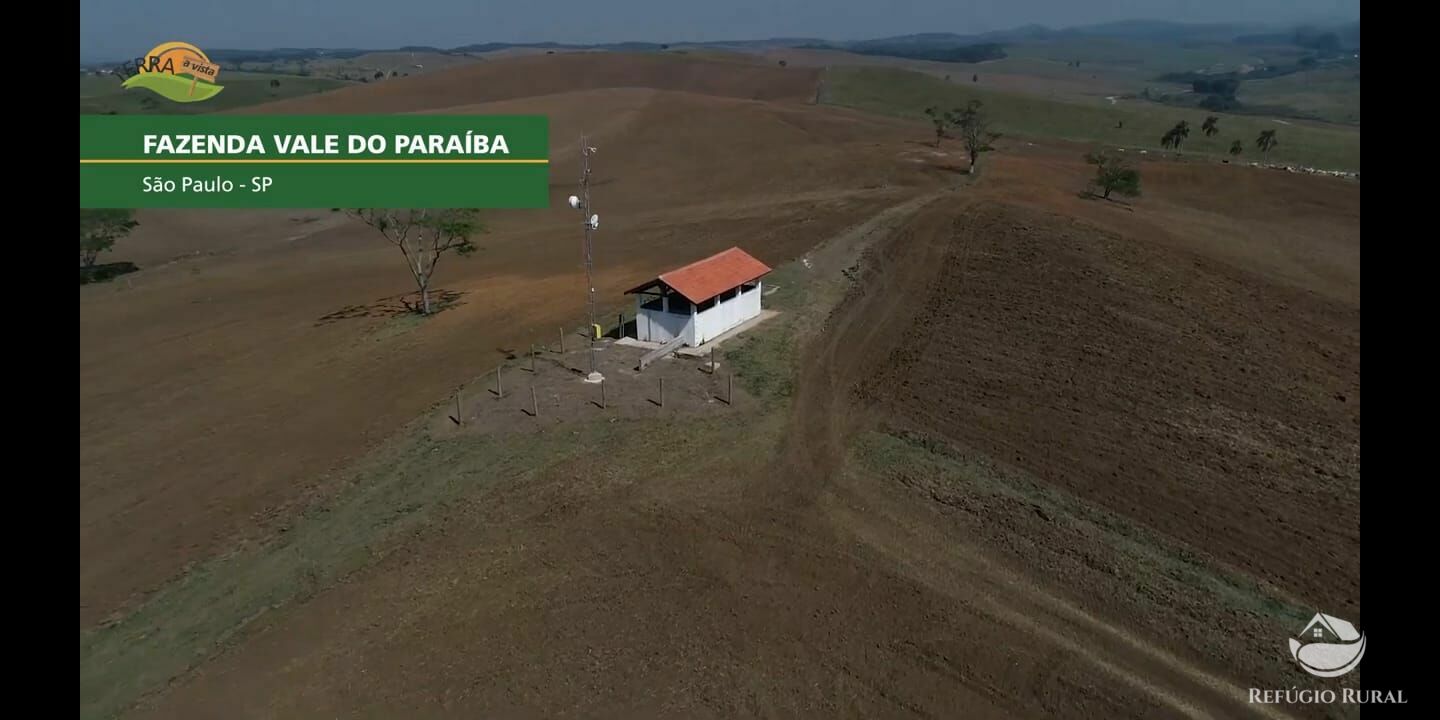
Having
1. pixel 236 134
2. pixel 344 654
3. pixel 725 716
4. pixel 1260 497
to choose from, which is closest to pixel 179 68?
pixel 236 134

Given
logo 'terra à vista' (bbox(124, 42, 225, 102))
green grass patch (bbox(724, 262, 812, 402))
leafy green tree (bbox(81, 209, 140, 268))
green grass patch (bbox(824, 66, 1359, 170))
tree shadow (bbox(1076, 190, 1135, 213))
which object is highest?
green grass patch (bbox(824, 66, 1359, 170))

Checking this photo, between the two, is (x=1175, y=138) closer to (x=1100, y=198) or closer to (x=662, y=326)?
(x=1100, y=198)

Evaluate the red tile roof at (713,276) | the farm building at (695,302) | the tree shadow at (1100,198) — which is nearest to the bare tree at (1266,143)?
the tree shadow at (1100,198)

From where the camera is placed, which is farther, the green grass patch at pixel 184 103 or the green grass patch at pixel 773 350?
the green grass patch at pixel 184 103

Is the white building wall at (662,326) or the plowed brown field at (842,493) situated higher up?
the white building wall at (662,326)

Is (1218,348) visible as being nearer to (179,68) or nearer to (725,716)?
(725,716)

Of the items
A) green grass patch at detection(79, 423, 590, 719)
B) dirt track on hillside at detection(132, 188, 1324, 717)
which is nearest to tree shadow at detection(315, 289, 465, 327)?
green grass patch at detection(79, 423, 590, 719)

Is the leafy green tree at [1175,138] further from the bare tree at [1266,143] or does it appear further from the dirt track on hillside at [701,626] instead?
the dirt track on hillside at [701,626]

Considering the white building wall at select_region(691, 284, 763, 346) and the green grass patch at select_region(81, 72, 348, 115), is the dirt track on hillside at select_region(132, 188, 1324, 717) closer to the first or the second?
the white building wall at select_region(691, 284, 763, 346)
